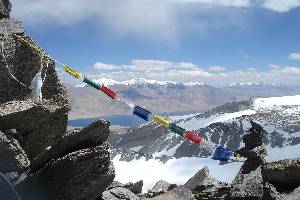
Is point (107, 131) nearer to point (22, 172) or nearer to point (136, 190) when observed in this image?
point (22, 172)

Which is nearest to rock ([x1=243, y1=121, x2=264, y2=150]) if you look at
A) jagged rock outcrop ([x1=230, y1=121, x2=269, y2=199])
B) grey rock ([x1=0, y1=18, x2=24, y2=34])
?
jagged rock outcrop ([x1=230, y1=121, x2=269, y2=199])

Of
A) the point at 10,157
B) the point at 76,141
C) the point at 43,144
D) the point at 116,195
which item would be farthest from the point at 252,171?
the point at 10,157

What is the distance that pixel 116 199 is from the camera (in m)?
22.6

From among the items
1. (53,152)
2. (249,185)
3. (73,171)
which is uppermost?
(53,152)

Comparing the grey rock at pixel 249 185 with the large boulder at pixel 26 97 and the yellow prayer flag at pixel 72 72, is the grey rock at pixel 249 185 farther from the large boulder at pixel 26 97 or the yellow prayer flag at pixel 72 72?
the yellow prayer flag at pixel 72 72

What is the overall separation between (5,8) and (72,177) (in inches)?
585

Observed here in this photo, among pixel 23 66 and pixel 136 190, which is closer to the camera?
pixel 23 66

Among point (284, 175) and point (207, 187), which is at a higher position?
point (284, 175)

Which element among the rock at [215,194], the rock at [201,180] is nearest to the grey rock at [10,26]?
the rock at [215,194]

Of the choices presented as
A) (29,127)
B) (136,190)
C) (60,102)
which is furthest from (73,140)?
(136,190)

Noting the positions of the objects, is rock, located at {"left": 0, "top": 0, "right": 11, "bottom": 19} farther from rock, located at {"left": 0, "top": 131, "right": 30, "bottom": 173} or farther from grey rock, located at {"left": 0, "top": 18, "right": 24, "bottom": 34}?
rock, located at {"left": 0, "top": 131, "right": 30, "bottom": 173}

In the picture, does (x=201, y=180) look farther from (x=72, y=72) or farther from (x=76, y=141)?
(x=76, y=141)

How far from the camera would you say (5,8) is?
29.2m

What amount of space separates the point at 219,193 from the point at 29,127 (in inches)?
476
